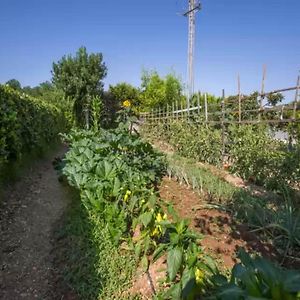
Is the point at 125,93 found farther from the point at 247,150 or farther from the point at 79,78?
the point at 247,150

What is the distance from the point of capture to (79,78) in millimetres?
20703

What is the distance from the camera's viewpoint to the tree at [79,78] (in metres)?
20.6

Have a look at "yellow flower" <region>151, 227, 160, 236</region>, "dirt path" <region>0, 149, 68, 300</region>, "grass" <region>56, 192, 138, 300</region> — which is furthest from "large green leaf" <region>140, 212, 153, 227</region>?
"dirt path" <region>0, 149, 68, 300</region>

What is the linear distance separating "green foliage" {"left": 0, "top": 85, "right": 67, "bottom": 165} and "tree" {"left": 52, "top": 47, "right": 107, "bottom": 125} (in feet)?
34.4

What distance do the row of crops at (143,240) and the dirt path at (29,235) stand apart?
0.40 m

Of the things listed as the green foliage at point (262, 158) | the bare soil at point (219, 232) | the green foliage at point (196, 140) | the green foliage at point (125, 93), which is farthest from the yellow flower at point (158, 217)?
the green foliage at point (125, 93)

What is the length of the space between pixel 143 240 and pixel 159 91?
23044 mm

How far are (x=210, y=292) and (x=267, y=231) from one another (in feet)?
4.22

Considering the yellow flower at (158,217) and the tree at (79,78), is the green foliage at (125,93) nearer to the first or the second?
the tree at (79,78)

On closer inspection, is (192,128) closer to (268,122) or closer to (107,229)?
(268,122)

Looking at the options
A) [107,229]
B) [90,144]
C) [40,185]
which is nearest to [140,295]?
[107,229]

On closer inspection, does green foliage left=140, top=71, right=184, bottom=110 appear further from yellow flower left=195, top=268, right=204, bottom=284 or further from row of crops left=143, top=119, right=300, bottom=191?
yellow flower left=195, top=268, right=204, bottom=284

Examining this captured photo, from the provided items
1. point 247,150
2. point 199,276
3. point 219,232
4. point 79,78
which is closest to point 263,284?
point 199,276

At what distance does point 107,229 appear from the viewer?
3615 mm
